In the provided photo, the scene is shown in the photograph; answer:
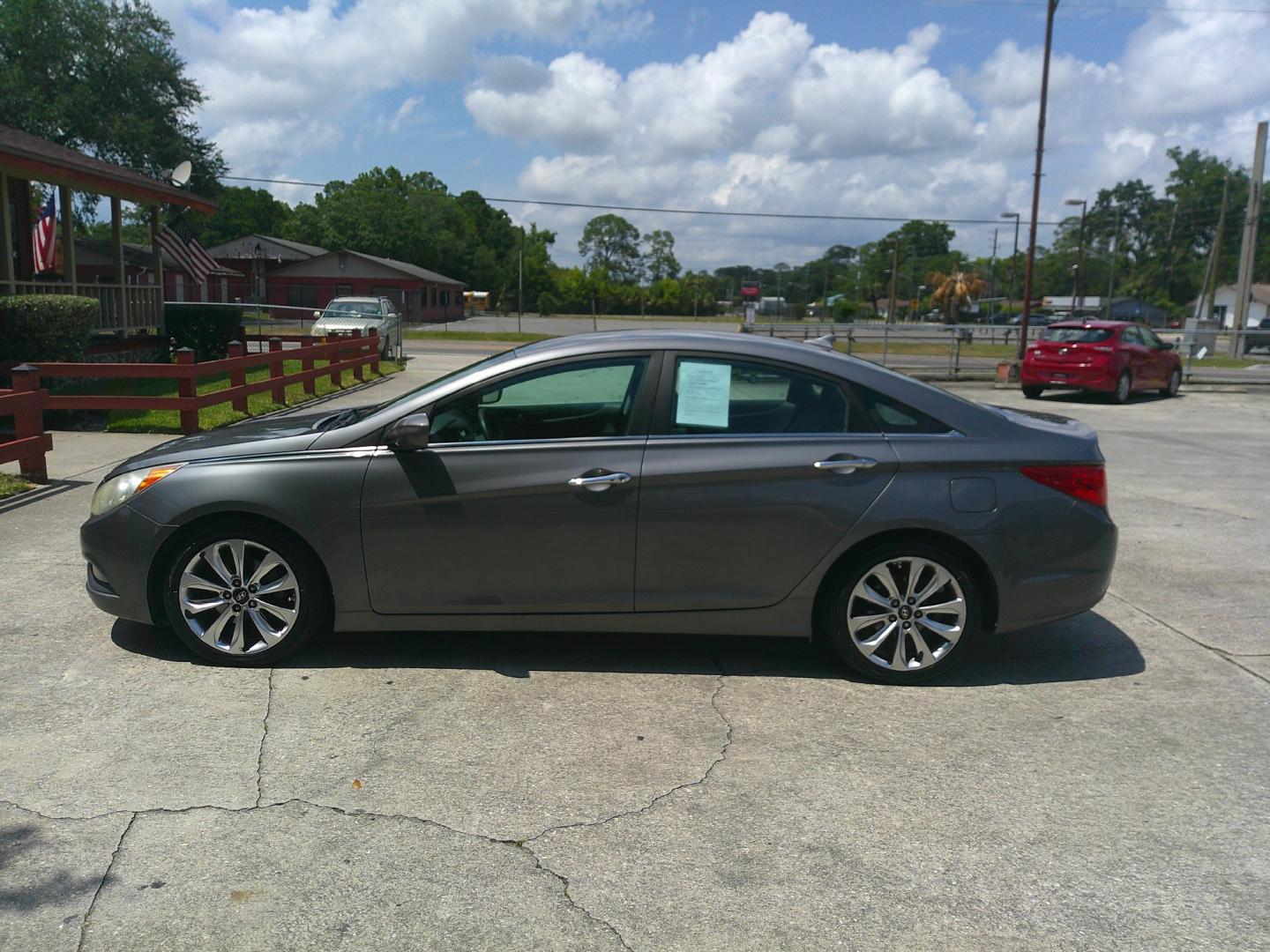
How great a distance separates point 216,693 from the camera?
4.61 m

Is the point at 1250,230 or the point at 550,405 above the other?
the point at 1250,230

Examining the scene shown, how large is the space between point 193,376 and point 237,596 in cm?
829

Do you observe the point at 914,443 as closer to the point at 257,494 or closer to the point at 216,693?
the point at 257,494

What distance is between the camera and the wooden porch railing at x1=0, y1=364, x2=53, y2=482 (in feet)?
28.8

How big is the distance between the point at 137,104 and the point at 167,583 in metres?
48.5

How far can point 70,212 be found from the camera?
20.1m

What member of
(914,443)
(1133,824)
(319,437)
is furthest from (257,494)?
(1133,824)

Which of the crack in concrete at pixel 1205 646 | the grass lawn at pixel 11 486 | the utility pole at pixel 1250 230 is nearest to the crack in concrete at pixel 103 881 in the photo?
the crack in concrete at pixel 1205 646

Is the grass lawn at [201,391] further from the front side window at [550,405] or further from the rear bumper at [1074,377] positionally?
the rear bumper at [1074,377]

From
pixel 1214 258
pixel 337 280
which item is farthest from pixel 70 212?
→ pixel 1214 258

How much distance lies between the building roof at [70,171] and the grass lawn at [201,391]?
3571 mm

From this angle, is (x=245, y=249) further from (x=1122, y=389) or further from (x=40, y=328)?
(x=1122, y=389)

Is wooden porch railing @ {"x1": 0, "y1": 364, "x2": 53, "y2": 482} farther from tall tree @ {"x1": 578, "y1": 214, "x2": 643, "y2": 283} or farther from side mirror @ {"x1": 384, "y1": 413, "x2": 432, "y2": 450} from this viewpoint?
tall tree @ {"x1": 578, "y1": 214, "x2": 643, "y2": 283}

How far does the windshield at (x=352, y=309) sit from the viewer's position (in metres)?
→ 28.5
